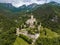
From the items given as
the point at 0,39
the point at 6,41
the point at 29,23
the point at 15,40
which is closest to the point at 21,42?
the point at 15,40

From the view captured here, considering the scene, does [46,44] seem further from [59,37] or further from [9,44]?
[9,44]

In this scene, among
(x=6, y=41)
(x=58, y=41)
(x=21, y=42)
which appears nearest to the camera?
(x=21, y=42)

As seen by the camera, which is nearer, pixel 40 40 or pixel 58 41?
pixel 40 40

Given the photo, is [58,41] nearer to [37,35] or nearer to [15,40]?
[37,35]

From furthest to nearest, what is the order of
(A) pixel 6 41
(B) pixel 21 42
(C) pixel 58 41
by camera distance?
(C) pixel 58 41, (A) pixel 6 41, (B) pixel 21 42

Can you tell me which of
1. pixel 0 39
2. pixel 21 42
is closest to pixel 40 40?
pixel 21 42

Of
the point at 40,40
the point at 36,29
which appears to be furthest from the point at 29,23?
the point at 40,40

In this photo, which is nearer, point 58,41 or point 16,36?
point 16,36

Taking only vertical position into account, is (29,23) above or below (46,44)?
above
